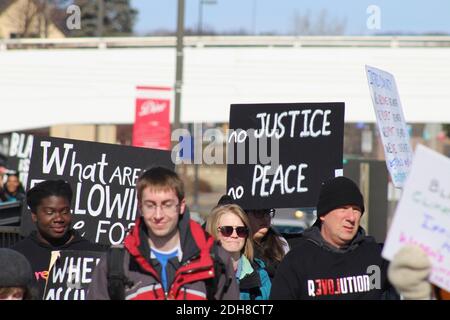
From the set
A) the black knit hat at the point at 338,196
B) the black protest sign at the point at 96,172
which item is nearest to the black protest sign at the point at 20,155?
the black protest sign at the point at 96,172

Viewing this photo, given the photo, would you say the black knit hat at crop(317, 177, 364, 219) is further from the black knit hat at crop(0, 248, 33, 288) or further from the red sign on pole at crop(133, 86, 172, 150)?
the red sign on pole at crop(133, 86, 172, 150)

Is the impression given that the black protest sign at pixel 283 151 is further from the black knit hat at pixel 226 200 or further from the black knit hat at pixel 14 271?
the black knit hat at pixel 14 271

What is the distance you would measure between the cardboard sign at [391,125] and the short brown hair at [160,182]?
198 centimetres

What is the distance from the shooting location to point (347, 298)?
220 inches

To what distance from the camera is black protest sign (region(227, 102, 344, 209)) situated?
7.93 m

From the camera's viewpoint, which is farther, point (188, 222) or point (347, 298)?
point (347, 298)

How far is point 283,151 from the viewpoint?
26.7 feet

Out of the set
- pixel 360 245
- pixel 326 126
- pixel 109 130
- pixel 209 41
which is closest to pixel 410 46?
pixel 209 41

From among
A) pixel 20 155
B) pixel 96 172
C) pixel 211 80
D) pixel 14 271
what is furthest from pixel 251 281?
pixel 211 80

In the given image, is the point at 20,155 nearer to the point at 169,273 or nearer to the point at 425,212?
the point at 169,273

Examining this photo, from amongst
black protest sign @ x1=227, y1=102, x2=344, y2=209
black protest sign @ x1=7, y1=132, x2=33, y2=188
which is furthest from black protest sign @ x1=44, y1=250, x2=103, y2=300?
black protest sign @ x1=7, y1=132, x2=33, y2=188

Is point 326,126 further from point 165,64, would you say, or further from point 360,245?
point 165,64

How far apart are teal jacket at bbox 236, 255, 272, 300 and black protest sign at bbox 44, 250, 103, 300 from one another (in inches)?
35.1

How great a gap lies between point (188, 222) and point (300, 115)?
311 centimetres
